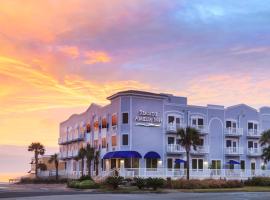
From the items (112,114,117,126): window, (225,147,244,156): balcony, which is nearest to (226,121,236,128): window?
(225,147,244,156): balcony

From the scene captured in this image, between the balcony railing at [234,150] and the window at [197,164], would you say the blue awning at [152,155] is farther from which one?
the balcony railing at [234,150]

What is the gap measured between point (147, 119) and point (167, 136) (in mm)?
4498

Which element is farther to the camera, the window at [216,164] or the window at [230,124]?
the window at [230,124]

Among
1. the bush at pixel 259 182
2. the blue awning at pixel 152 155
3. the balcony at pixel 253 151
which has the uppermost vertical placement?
the balcony at pixel 253 151

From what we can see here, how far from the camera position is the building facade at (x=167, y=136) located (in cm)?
6912

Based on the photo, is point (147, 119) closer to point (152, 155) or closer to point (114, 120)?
point (114, 120)

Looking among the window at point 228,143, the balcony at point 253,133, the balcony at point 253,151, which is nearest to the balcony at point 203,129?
the window at point 228,143

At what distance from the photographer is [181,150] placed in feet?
237

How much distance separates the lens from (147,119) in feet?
231

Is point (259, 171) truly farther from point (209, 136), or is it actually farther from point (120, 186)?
point (120, 186)

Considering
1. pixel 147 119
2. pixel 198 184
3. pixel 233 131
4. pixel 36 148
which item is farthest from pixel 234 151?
pixel 36 148

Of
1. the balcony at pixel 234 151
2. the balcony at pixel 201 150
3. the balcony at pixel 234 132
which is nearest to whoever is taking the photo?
the balcony at pixel 201 150

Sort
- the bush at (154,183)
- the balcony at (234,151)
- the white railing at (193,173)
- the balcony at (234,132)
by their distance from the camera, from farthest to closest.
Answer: the balcony at (234,132)
the balcony at (234,151)
the white railing at (193,173)
the bush at (154,183)

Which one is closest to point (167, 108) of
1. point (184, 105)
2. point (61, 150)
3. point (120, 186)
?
point (184, 105)
